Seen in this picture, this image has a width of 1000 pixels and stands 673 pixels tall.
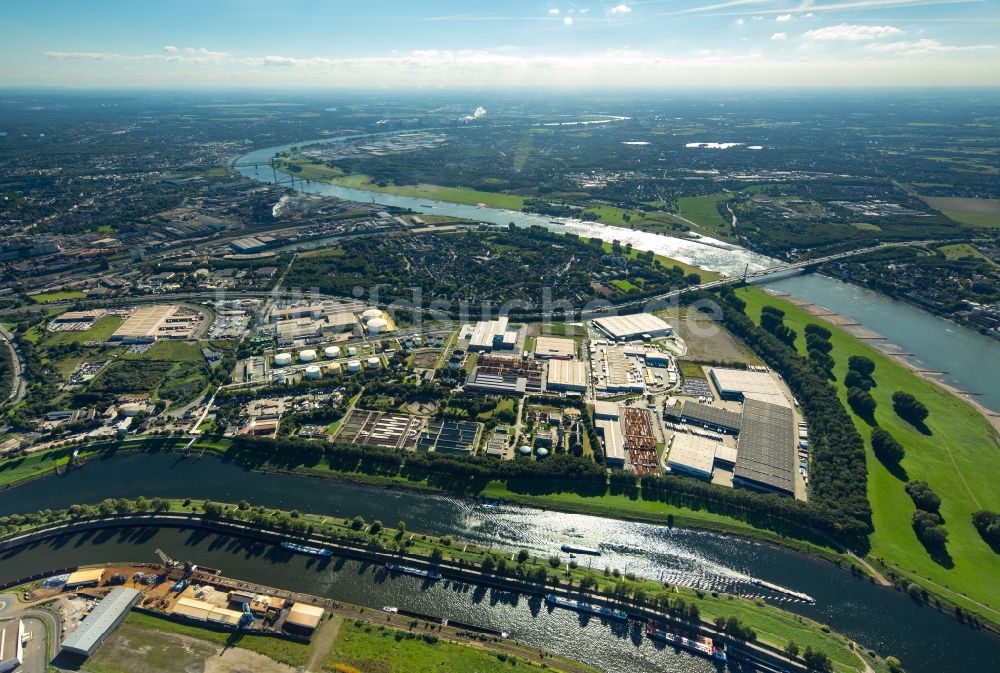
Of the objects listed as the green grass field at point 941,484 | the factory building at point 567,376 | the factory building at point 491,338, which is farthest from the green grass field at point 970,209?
the factory building at point 491,338

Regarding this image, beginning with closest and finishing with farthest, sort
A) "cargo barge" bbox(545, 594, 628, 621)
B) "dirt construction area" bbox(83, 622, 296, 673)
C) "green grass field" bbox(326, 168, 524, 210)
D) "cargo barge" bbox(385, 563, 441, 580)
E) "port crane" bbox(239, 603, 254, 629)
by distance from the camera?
"dirt construction area" bbox(83, 622, 296, 673)
"port crane" bbox(239, 603, 254, 629)
"cargo barge" bbox(545, 594, 628, 621)
"cargo barge" bbox(385, 563, 441, 580)
"green grass field" bbox(326, 168, 524, 210)

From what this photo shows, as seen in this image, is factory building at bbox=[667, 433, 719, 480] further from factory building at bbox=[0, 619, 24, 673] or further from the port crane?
factory building at bbox=[0, 619, 24, 673]

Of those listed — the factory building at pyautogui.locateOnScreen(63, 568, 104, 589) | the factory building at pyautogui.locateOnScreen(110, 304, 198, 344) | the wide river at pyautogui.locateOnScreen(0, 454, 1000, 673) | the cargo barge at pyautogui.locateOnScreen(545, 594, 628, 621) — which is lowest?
the wide river at pyautogui.locateOnScreen(0, 454, 1000, 673)

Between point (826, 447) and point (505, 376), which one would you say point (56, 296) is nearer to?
point (505, 376)

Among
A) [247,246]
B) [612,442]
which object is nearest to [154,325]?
[247,246]

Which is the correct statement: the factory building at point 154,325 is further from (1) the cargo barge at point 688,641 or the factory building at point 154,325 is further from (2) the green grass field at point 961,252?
(2) the green grass field at point 961,252

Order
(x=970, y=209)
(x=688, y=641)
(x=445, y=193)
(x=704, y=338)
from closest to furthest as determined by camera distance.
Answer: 1. (x=688, y=641)
2. (x=704, y=338)
3. (x=970, y=209)
4. (x=445, y=193)

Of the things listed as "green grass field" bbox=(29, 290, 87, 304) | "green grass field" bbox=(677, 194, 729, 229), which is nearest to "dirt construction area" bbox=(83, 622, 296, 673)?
"green grass field" bbox=(29, 290, 87, 304)
